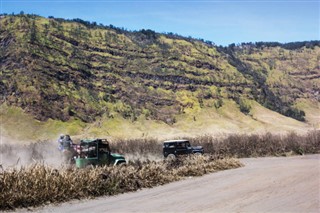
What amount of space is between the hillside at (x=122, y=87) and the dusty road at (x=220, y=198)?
2098 inches

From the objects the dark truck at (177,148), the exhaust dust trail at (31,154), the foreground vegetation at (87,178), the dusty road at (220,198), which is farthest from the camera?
the dark truck at (177,148)

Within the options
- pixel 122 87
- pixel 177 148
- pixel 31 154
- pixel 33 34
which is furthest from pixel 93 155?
pixel 33 34

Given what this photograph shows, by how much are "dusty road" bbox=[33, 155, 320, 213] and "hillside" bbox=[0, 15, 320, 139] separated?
53289 millimetres

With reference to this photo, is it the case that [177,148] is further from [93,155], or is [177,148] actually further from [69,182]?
[69,182]

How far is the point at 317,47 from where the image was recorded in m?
185

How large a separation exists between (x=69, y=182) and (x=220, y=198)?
542 centimetres

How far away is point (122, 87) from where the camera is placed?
9544 centimetres

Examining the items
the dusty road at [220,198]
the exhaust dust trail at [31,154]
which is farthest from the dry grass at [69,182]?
the exhaust dust trail at [31,154]

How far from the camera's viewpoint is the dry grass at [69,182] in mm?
13945

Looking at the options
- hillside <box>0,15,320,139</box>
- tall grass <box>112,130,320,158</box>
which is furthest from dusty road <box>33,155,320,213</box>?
hillside <box>0,15,320,139</box>

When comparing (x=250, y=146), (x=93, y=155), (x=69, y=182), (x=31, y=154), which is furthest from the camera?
(x=250, y=146)

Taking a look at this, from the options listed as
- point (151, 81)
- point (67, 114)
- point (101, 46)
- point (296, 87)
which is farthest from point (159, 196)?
point (296, 87)

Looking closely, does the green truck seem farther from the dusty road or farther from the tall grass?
the tall grass

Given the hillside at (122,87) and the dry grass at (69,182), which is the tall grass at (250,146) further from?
the hillside at (122,87)
